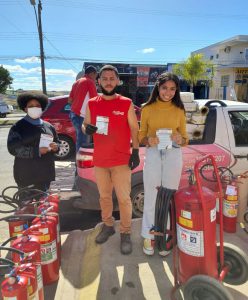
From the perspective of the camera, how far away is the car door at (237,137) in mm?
4168

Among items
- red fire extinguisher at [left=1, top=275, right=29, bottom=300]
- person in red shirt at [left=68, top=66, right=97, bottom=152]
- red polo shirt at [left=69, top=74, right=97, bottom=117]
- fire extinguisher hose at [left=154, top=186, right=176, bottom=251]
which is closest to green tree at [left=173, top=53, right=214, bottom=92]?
person in red shirt at [left=68, top=66, right=97, bottom=152]

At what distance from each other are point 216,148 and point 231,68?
28.2 m

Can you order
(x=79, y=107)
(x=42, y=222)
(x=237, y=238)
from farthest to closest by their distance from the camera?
(x=79, y=107) < (x=237, y=238) < (x=42, y=222)

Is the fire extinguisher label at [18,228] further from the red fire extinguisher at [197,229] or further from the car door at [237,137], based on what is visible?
the car door at [237,137]

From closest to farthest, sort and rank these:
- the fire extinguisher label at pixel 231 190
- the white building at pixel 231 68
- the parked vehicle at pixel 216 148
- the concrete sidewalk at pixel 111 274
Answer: the concrete sidewalk at pixel 111 274 → the fire extinguisher label at pixel 231 190 → the parked vehicle at pixel 216 148 → the white building at pixel 231 68

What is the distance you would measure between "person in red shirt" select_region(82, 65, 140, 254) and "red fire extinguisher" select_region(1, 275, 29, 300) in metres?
1.53

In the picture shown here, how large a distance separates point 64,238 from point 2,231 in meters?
1.14

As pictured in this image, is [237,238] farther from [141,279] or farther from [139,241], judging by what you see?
[141,279]

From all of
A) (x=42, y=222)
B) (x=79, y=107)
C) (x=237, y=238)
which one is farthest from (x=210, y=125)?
(x=42, y=222)

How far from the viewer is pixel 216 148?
4129 mm

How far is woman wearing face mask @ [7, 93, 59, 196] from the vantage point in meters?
3.14

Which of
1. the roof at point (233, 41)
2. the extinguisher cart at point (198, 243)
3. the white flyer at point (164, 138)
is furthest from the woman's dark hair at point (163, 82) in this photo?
the roof at point (233, 41)

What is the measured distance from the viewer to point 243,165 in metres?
4.27

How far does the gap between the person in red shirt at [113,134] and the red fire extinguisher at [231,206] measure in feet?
4.41
